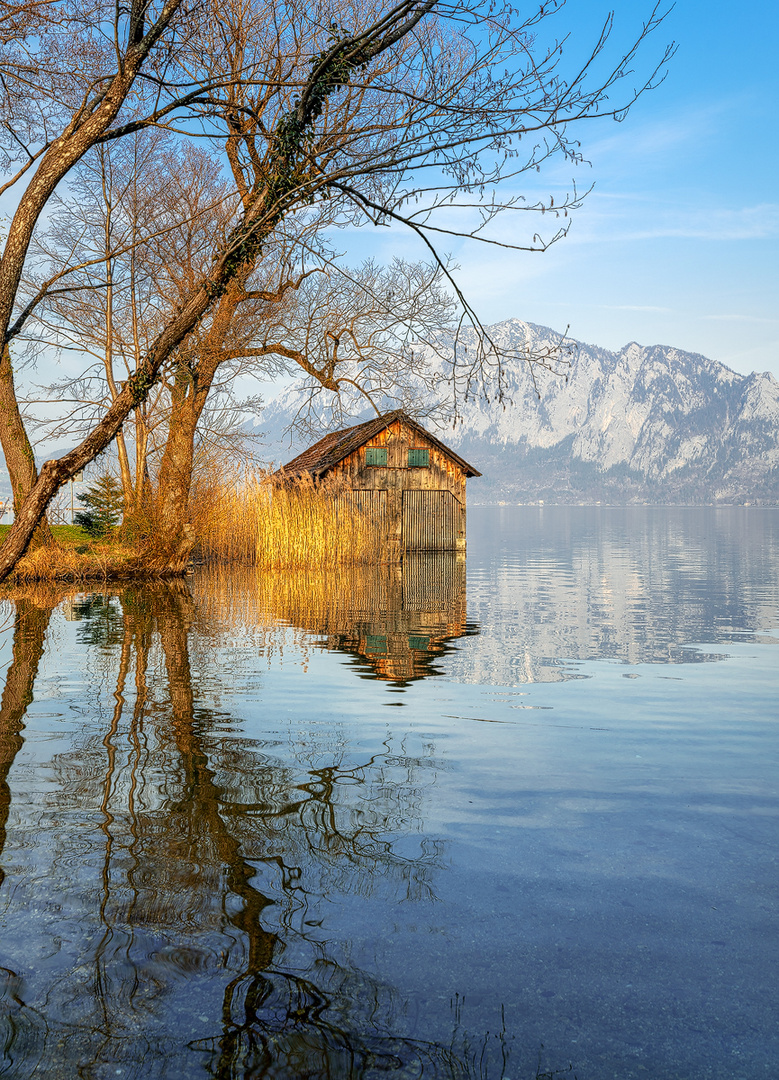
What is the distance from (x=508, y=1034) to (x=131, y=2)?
6.48 m

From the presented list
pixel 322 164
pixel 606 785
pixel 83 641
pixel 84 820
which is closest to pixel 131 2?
pixel 322 164

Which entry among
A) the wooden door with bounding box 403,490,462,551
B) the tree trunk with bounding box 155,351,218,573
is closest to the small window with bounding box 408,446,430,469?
the wooden door with bounding box 403,490,462,551

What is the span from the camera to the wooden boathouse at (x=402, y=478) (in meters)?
38.1

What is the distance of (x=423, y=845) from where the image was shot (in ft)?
16.6

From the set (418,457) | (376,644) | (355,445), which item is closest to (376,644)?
(376,644)

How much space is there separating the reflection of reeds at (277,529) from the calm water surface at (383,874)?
1786 cm

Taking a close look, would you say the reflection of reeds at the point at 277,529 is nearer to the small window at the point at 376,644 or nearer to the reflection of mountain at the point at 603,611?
the reflection of mountain at the point at 603,611

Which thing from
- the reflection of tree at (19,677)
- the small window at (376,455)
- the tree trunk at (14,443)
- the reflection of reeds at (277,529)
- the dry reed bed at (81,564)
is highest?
the small window at (376,455)

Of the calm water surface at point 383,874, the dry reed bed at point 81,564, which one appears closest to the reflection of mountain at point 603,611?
the calm water surface at point 383,874

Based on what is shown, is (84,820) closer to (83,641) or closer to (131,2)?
(131,2)

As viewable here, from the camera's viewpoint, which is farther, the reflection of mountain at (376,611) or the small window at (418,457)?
the small window at (418,457)

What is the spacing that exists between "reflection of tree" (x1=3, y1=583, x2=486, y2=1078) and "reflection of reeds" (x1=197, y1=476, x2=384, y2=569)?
21467 millimetres

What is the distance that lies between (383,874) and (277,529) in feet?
82.2

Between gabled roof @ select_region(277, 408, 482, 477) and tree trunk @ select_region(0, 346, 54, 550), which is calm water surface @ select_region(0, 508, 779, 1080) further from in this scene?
gabled roof @ select_region(277, 408, 482, 477)
